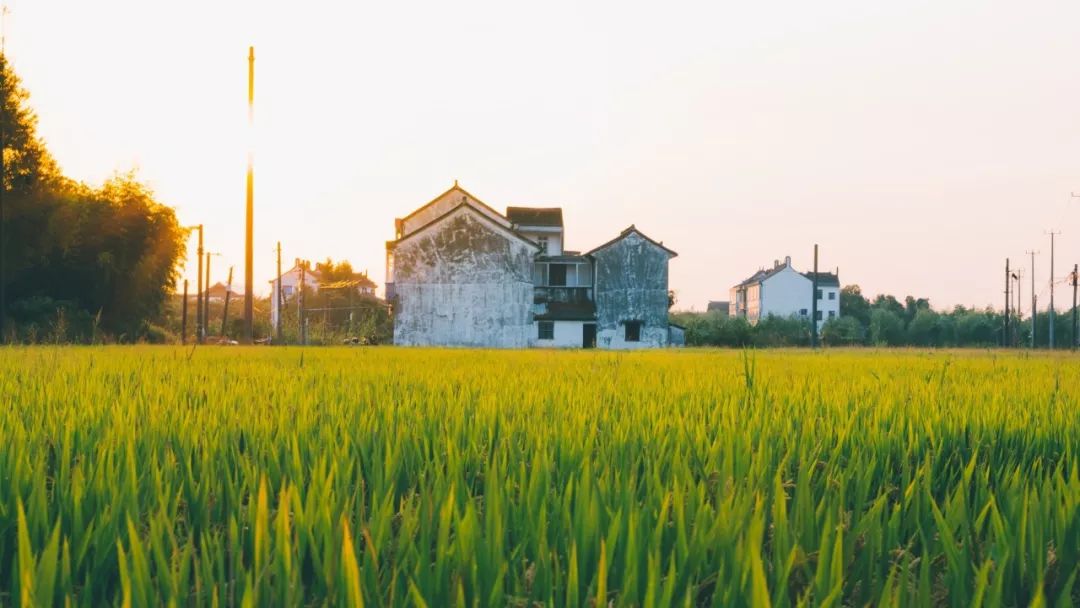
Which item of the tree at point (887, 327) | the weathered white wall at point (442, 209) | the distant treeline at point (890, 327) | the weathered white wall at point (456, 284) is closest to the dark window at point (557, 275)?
the weathered white wall at point (442, 209)

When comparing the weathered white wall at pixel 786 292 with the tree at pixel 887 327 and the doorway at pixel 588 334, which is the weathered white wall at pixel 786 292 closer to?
the tree at pixel 887 327

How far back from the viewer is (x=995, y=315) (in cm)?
8044

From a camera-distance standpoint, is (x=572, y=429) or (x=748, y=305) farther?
(x=748, y=305)

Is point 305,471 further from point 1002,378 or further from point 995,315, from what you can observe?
point 995,315

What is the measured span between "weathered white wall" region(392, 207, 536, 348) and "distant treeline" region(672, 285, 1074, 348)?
58.1ft

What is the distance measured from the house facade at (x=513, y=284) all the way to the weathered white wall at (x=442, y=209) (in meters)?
0.05

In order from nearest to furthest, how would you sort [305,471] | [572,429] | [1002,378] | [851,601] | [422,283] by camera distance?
1. [851,601]
2. [305,471]
3. [572,429]
4. [1002,378]
5. [422,283]

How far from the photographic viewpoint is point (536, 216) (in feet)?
150

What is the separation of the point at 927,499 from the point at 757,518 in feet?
2.85

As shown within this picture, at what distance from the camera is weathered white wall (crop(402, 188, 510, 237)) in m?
42.6

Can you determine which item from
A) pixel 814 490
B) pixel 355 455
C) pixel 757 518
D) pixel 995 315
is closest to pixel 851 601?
pixel 757 518

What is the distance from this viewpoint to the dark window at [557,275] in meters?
43.6

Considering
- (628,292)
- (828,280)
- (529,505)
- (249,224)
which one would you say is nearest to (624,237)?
(628,292)

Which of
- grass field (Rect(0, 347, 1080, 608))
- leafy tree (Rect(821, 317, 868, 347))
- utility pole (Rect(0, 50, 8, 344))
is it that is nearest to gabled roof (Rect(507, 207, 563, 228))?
leafy tree (Rect(821, 317, 868, 347))
